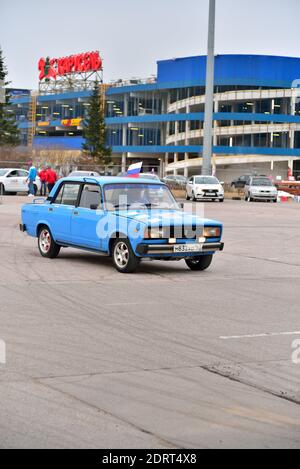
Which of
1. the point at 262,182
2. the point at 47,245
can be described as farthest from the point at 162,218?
the point at 262,182

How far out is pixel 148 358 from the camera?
7906 mm

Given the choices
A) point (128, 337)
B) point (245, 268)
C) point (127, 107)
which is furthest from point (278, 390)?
point (127, 107)

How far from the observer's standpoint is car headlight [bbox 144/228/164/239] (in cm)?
1378

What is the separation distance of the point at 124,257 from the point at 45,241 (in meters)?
2.60

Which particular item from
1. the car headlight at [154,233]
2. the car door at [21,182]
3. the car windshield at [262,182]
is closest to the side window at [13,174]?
the car door at [21,182]

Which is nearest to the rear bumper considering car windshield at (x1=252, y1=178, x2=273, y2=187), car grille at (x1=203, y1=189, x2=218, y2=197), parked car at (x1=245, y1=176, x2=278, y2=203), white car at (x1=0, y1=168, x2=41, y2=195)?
parked car at (x1=245, y1=176, x2=278, y2=203)

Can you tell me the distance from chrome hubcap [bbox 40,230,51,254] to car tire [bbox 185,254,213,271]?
2721 millimetres

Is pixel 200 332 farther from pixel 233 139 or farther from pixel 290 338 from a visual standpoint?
pixel 233 139

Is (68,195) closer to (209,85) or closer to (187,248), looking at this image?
(187,248)

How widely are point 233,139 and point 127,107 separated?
2246 cm

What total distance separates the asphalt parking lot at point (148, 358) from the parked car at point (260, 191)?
34.6m

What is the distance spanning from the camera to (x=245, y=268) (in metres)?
15.8

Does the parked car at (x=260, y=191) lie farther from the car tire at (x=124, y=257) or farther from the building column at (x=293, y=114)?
the building column at (x=293, y=114)

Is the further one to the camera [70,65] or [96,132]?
[70,65]
